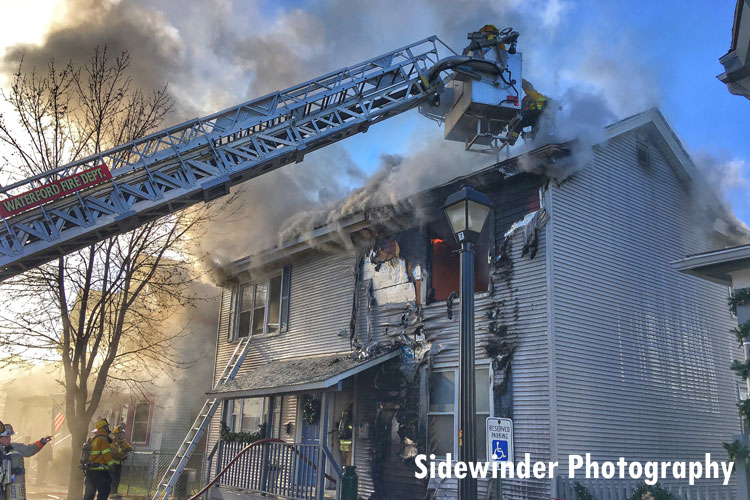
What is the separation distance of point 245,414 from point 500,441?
38.0 feet

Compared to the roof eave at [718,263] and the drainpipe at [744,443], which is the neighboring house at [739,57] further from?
the drainpipe at [744,443]

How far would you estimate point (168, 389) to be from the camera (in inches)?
893

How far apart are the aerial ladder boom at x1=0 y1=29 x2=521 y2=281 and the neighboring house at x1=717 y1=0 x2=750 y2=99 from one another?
4.73 meters

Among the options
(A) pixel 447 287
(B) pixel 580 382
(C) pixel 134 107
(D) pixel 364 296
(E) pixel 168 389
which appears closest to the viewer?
(B) pixel 580 382

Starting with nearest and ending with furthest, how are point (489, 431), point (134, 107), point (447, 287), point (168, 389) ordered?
point (489, 431) < point (447, 287) < point (134, 107) < point (168, 389)

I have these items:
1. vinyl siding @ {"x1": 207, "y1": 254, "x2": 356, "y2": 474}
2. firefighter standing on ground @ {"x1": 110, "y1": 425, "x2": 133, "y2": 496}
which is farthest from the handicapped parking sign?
firefighter standing on ground @ {"x1": 110, "y1": 425, "x2": 133, "y2": 496}

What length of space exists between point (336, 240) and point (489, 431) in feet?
28.7

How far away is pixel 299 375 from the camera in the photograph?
42.7ft

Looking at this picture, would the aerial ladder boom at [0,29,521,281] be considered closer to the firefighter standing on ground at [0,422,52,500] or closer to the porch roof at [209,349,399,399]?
the firefighter standing on ground at [0,422,52,500]

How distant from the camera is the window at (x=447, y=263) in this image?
12180 millimetres

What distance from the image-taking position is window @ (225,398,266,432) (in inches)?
627

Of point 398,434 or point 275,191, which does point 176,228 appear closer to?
point 275,191

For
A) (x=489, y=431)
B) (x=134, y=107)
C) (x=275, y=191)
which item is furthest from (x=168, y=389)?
(x=489, y=431)

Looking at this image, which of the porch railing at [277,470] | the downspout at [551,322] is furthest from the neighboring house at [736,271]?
the porch railing at [277,470]
